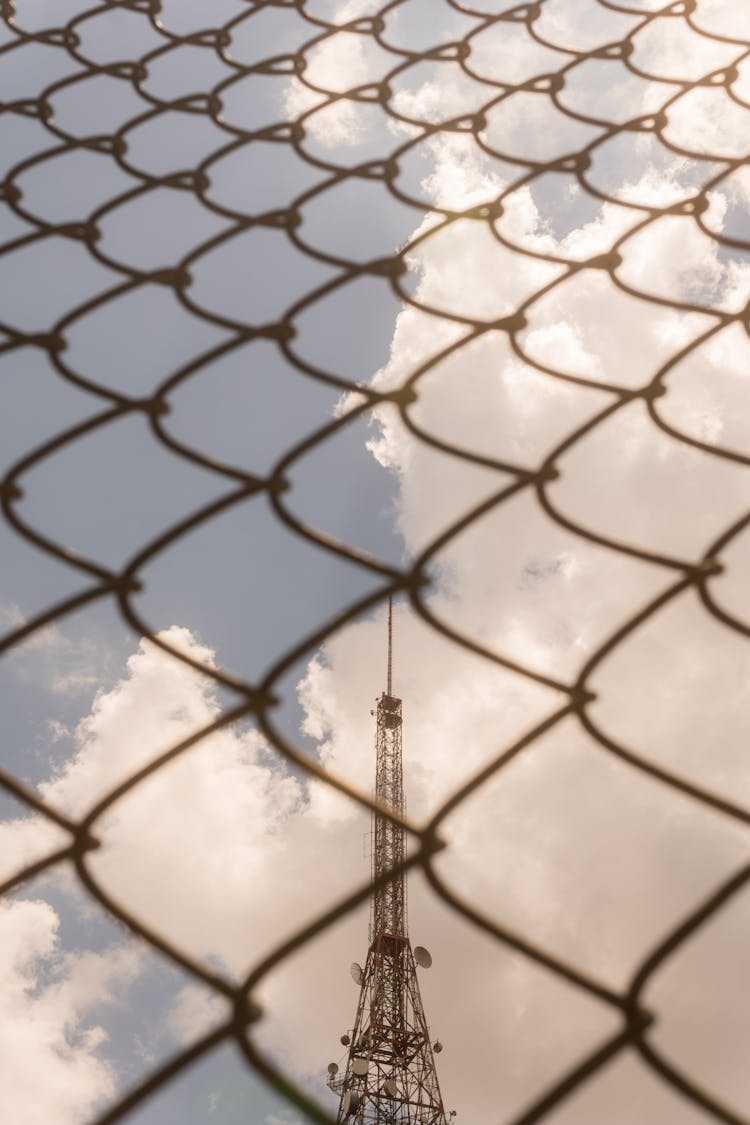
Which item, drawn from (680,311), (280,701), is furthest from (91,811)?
(680,311)

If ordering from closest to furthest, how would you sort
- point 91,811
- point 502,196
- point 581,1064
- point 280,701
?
point 581,1064, point 91,811, point 280,701, point 502,196

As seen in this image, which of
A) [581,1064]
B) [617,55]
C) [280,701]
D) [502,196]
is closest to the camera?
[581,1064]

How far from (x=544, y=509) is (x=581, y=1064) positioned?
0.90 meters

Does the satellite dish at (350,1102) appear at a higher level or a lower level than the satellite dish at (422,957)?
lower

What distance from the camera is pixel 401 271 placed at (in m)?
2.21

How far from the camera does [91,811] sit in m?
1.55

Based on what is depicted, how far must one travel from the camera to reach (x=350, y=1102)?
69.6ft

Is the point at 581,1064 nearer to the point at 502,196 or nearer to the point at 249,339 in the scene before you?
the point at 249,339

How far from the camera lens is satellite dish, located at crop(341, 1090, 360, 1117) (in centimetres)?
2008

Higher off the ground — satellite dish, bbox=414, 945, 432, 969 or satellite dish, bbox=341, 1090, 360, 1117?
satellite dish, bbox=414, 945, 432, 969

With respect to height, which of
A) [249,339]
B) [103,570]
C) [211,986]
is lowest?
[211,986]

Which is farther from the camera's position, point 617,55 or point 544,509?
point 617,55

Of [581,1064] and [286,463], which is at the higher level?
[286,463]

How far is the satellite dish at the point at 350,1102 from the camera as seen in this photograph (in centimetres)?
2008
